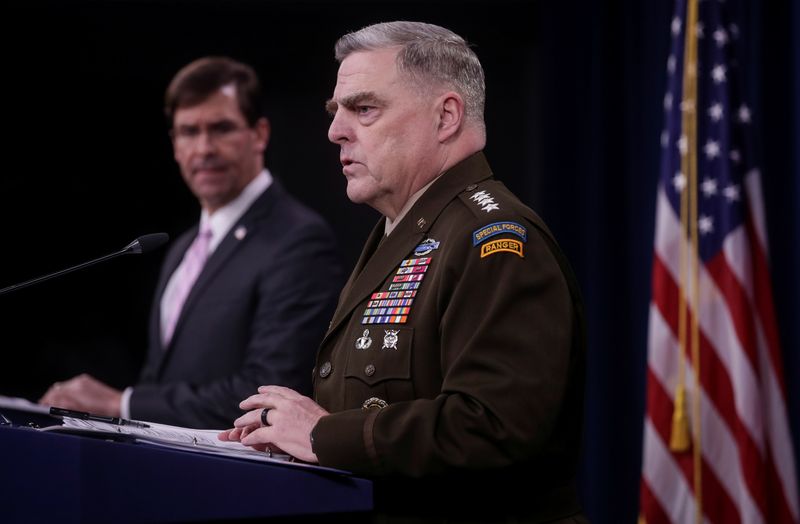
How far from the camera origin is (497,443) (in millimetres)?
1328

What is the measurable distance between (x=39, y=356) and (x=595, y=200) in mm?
2333

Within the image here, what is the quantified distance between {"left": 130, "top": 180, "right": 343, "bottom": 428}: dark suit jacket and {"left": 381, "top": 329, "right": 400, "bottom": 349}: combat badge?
1619mm

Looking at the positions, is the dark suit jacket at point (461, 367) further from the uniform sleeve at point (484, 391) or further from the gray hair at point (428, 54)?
the gray hair at point (428, 54)

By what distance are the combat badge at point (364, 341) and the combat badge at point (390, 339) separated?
3 centimetres

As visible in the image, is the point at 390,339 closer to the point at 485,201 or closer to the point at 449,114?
the point at 485,201

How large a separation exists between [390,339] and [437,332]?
8 cm

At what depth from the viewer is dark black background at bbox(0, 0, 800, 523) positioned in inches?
167

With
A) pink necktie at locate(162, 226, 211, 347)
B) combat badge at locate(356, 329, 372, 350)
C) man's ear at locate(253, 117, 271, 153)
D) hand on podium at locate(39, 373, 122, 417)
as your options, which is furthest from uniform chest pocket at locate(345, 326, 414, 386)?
man's ear at locate(253, 117, 271, 153)

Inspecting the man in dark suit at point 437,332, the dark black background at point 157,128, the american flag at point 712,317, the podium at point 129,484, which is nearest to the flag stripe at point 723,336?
the american flag at point 712,317

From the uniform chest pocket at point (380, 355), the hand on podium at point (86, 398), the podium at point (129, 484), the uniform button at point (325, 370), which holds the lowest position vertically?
the hand on podium at point (86, 398)

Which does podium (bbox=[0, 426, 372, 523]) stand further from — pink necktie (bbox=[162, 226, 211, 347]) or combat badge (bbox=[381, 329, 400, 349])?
pink necktie (bbox=[162, 226, 211, 347])

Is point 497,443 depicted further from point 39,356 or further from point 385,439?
point 39,356

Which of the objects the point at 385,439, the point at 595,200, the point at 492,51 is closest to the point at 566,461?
the point at 385,439

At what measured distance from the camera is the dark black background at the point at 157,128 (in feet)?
13.9
